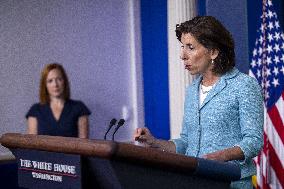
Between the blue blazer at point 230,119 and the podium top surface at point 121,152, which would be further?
the blue blazer at point 230,119

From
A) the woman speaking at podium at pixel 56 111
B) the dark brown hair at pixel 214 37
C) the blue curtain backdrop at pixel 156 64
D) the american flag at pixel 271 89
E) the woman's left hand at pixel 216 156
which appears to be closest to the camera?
the woman's left hand at pixel 216 156

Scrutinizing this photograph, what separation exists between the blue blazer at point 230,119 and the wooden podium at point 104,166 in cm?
30

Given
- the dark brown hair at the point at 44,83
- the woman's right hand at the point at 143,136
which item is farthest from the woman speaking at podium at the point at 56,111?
the woman's right hand at the point at 143,136

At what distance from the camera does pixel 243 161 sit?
1.90m

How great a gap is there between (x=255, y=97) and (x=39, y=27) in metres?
3.47

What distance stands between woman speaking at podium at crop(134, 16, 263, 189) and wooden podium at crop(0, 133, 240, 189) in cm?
31

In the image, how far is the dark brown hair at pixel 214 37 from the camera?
2021mm

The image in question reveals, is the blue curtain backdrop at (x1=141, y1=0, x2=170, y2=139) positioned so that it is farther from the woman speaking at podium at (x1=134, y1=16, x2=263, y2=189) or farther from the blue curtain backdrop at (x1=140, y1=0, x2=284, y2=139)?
the woman speaking at podium at (x1=134, y1=16, x2=263, y2=189)

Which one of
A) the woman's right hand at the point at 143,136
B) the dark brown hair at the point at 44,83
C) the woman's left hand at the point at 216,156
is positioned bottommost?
the woman's left hand at the point at 216,156

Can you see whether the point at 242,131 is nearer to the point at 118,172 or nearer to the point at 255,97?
the point at 255,97

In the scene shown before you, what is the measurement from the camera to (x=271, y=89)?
371cm

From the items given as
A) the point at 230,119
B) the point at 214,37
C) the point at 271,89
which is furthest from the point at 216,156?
the point at 271,89

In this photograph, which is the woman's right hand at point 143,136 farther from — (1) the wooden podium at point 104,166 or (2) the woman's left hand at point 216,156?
(1) the wooden podium at point 104,166

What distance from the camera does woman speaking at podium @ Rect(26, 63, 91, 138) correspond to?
4.41 metres
